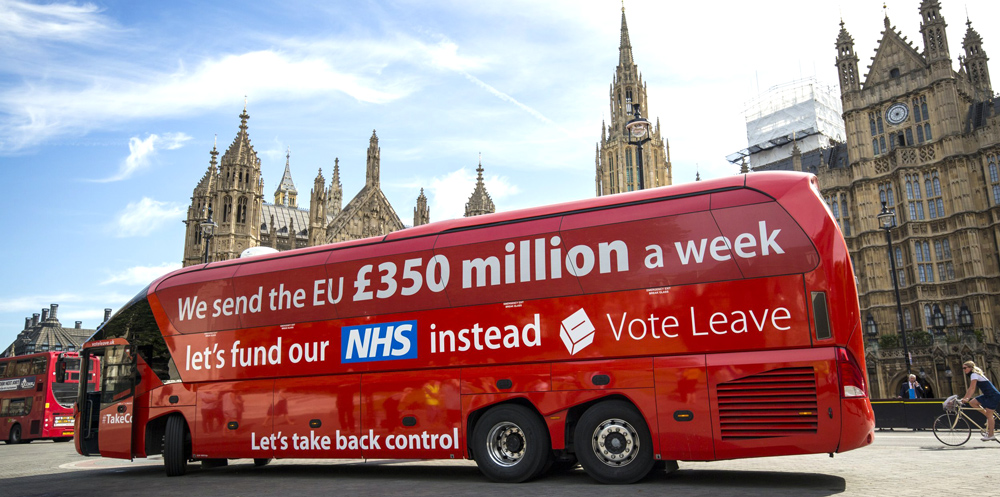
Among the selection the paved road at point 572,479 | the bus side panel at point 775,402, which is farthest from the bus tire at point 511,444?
the bus side panel at point 775,402

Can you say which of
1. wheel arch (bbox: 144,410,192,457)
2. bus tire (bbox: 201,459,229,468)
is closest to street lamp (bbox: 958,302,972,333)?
bus tire (bbox: 201,459,229,468)

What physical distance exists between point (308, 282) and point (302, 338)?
99 cm

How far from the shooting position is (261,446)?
1171 cm

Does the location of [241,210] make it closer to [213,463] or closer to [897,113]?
[213,463]

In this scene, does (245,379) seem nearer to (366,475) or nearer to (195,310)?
(195,310)

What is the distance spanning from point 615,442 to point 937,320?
→ 37729 millimetres

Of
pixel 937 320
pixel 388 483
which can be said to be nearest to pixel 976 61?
pixel 937 320

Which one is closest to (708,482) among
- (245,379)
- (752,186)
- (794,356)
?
(794,356)

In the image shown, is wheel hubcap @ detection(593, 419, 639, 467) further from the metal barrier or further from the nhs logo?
the metal barrier

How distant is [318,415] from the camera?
11.2 metres

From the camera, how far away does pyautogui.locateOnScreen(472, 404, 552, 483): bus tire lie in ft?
31.0

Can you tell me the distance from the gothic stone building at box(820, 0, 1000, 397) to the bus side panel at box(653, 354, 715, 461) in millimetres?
34197

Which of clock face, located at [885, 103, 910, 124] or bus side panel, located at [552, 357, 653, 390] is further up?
clock face, located at [885, 103, 910, 124]

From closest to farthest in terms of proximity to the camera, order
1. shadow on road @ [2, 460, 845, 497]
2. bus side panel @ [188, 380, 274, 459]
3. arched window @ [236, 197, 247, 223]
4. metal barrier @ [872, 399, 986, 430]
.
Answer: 1. shadow on road @ [2, 460, 845, 497]
2. bus side panel @ [188, 380, 274, 459]
3. metal barrier @ [872, 399, 986, 430]
4. arched window @ [236, 197, 247, 223]
